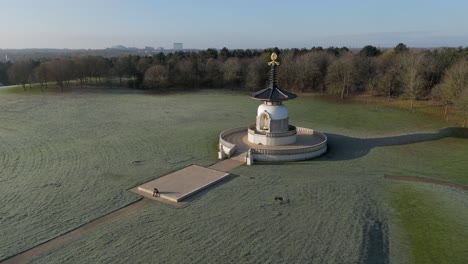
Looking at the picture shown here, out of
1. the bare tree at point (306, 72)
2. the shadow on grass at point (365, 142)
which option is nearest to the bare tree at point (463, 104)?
the shadow on grass at point (365, 142)

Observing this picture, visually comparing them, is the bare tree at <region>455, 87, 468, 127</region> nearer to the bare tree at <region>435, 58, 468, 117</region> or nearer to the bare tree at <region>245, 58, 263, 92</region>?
the bare tree at <region>435, 58, 468, 117</region>

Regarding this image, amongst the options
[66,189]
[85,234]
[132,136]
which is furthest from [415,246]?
[132,136]

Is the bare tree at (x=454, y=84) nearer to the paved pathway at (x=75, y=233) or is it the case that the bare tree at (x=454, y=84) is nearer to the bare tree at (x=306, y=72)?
the bare tree at (x=306, y=72)

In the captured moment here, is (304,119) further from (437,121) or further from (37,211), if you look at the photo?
(37,211)

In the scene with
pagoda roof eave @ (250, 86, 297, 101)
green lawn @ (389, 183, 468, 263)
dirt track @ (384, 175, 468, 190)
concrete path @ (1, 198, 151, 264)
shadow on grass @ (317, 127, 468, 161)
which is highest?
pagoda roof eave @ (250, 86, 297, 101)

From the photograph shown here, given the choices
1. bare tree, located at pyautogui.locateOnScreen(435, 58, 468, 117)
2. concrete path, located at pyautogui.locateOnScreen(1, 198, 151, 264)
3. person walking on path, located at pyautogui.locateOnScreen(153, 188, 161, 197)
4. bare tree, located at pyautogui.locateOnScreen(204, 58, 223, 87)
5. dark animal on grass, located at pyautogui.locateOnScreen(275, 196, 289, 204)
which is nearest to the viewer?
concrete path, located at pyautogui.locateOnScreen(1, 198, 151, 264)

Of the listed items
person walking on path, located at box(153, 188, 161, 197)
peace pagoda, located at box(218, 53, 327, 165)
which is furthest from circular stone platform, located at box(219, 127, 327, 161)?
person walking on path, located at box(153, 188, 161, 197)

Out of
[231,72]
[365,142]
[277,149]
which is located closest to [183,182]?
[277,149]
